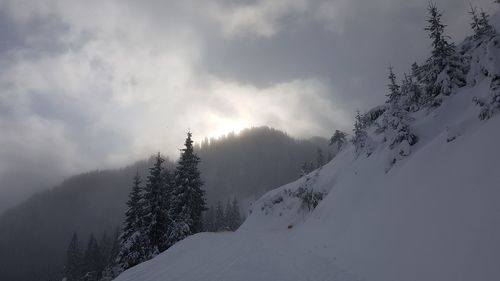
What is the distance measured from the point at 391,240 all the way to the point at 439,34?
15.3 meters

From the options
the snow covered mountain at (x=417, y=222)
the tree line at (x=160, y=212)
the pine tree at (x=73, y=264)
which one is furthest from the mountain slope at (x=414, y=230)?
the pine tree at (x=73, y=264)

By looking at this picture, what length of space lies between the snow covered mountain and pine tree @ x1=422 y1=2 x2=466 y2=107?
2.36ft

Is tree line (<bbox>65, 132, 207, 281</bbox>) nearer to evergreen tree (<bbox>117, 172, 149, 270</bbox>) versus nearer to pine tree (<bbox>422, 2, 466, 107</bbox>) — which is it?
evergreen tree (<bbox>117, 172, 149, 270</bbox>)

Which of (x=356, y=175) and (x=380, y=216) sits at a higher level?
(x=356, y=175)

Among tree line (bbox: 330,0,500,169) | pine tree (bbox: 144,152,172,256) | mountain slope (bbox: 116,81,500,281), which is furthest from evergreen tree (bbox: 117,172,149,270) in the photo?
tree line (bbox: 330,0,500,169)

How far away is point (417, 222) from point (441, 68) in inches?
532

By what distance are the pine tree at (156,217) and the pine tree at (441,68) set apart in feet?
85.1

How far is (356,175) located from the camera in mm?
24172

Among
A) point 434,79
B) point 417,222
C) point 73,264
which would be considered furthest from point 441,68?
point 73,264

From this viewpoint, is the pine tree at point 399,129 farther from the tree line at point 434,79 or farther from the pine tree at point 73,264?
the pine tree at point 73,264

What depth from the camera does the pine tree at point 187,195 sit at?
38519 mm

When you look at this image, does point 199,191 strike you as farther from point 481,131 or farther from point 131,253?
point 481,131

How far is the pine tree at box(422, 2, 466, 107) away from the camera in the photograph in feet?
67.3

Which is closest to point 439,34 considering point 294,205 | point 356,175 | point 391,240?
point 356,175
